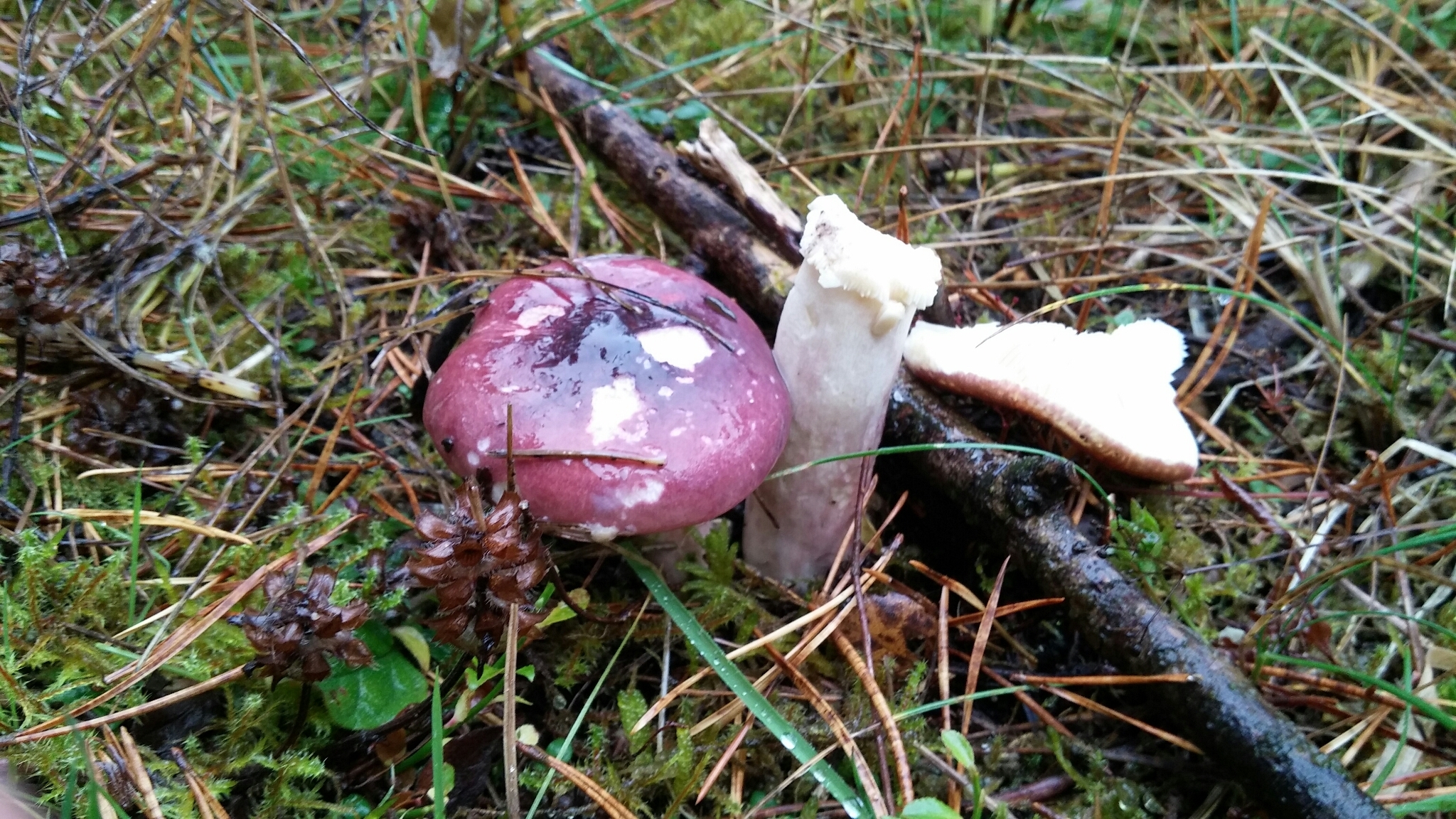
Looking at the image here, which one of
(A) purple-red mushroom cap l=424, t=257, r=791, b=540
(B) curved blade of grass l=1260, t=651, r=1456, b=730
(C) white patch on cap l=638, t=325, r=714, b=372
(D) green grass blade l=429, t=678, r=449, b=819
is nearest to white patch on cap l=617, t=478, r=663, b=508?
(A) purple-red mushroom cap l=424, t=257, r=791, b=540

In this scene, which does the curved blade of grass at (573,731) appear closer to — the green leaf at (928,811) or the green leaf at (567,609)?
the green leaf at (567,609)

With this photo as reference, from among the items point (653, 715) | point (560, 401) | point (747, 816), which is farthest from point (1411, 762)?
point (560, 401)

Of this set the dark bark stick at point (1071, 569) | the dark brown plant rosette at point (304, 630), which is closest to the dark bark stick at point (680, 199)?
the dark bark stick at point (1071, 569)

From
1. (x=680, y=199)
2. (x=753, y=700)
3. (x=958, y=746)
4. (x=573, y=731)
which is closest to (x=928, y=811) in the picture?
(x=958, y=746)

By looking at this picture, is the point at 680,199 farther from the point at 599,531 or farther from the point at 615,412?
the point at 599,531

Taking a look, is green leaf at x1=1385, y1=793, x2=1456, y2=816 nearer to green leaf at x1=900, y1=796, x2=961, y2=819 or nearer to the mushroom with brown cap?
the mushroom with brown cap

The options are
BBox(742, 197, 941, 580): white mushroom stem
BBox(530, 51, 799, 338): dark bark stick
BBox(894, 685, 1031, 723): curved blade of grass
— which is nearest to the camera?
BBox(894, 685, 1031, 723): curved blade of grass

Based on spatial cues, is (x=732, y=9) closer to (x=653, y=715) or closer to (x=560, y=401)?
(x=560, y=401)
